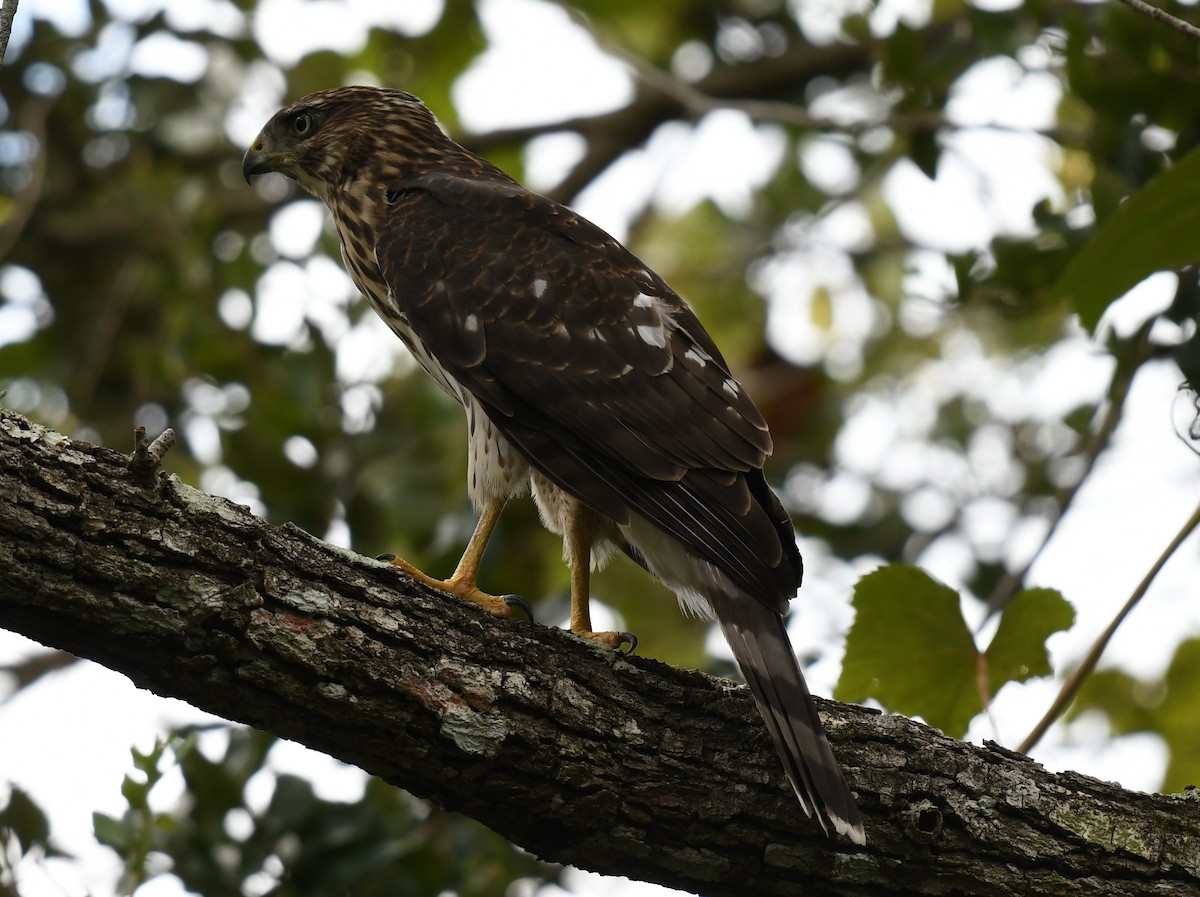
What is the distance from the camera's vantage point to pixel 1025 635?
3338mm

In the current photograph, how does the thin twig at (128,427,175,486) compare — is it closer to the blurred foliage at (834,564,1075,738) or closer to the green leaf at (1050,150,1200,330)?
the blurred foliage at (834,564,1075,738)

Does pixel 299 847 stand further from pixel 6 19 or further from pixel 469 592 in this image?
pixel 6 19

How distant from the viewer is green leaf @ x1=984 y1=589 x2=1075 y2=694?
128 inches

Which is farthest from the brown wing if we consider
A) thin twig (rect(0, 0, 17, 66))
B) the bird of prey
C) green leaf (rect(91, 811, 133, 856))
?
thin twig (rect(0, 0, 17, 66))

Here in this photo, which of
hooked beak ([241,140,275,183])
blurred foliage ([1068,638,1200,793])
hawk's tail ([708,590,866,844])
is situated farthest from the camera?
blurred foliage ([1068,638,1200,793])

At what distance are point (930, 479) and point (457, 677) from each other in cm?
453

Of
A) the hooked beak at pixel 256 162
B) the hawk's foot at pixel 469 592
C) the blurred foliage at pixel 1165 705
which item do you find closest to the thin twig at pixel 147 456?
the hawk's foot at pixel 469 592

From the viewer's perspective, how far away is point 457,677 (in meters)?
2.72

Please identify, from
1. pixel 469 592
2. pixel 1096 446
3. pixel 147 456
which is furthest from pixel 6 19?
pixel 1096 446

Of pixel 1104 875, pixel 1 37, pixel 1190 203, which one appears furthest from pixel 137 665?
pixel 1190 203

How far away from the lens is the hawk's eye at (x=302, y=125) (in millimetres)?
4805

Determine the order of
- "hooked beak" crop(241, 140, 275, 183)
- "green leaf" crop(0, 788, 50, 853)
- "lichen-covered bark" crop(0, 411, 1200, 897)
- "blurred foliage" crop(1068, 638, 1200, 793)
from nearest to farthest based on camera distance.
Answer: "lichen-covered bark" crop(0, 411, 1200, 897) → "green leaf" crop(0, 788, 50, 853) → "hooked beak" crop(241, 140, 275, 183) → "blurred foliage" crop(1068, 638, 1200, 793)

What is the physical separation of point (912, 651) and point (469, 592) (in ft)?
3.78

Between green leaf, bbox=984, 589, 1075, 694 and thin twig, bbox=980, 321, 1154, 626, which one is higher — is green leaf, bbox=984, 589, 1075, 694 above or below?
below
